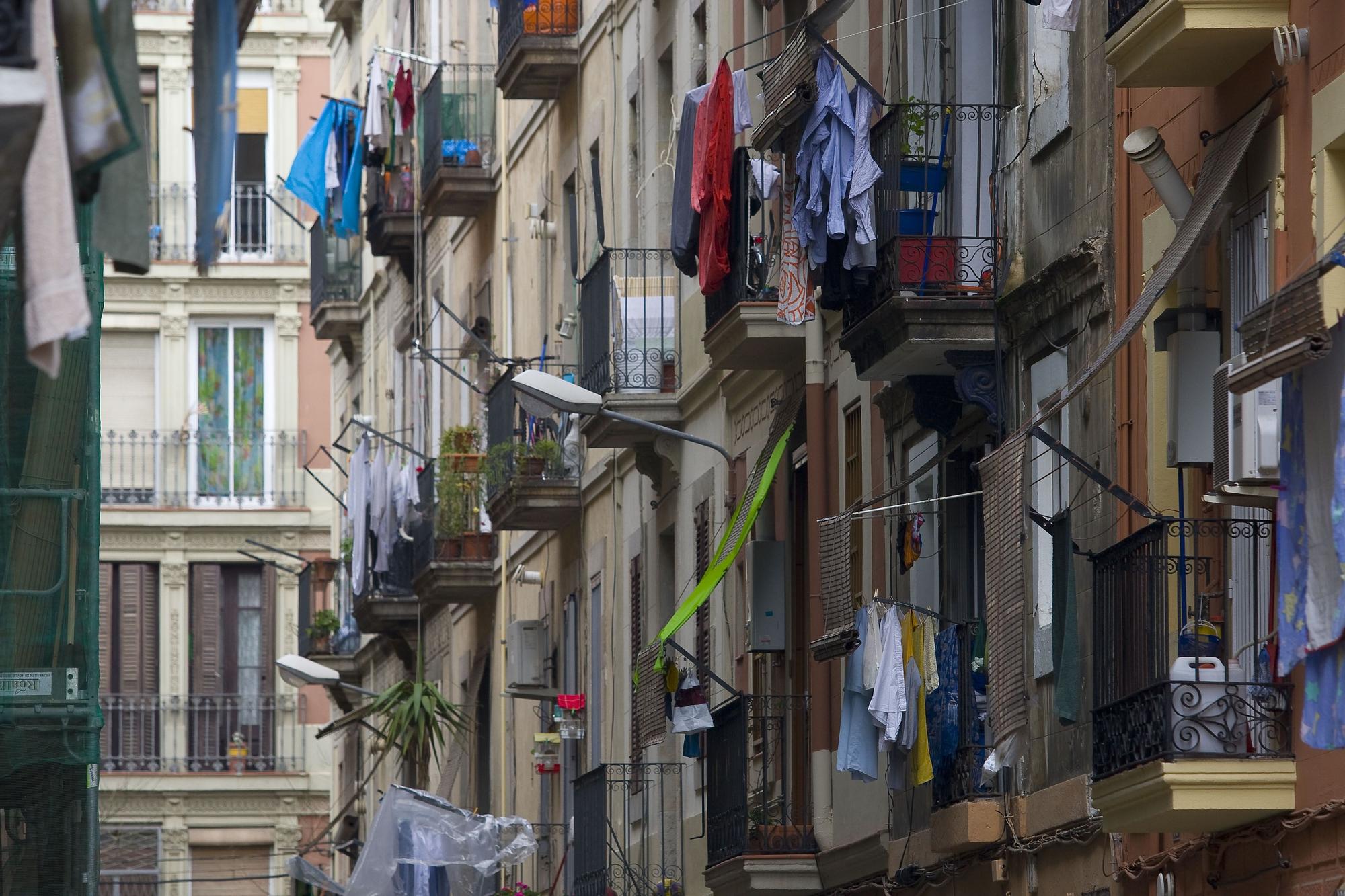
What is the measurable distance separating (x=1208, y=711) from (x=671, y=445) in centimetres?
1316

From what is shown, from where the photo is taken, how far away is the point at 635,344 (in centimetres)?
2666

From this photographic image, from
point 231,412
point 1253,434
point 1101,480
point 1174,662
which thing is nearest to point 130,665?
point 231,412

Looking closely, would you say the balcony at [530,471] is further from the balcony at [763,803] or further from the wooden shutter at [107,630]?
the wooden shutter at [107,630]

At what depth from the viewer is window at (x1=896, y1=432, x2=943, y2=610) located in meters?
19.9

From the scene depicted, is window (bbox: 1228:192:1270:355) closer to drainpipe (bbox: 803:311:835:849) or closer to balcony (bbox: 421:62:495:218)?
drainpipe (bbox: 803:311:835:849)

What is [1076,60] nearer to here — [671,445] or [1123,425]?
[1123,425]

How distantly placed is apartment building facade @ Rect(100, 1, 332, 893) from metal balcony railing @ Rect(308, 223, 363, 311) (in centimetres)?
156

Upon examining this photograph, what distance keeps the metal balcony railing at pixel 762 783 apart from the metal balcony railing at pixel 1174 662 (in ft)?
22.3

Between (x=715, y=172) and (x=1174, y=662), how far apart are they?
806 centimetres

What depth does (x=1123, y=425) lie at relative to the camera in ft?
53.6

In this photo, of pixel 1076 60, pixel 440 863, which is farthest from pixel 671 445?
pixel 1076 60

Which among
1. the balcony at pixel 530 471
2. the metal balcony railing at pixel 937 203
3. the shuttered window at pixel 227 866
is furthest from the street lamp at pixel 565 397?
the shuttered window at pixel 227 866

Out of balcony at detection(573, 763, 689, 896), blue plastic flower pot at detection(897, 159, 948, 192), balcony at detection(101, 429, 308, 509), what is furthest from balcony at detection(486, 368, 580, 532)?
balcony at detection(101, 429, 308, 509)

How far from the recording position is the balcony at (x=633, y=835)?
26.2 metres
